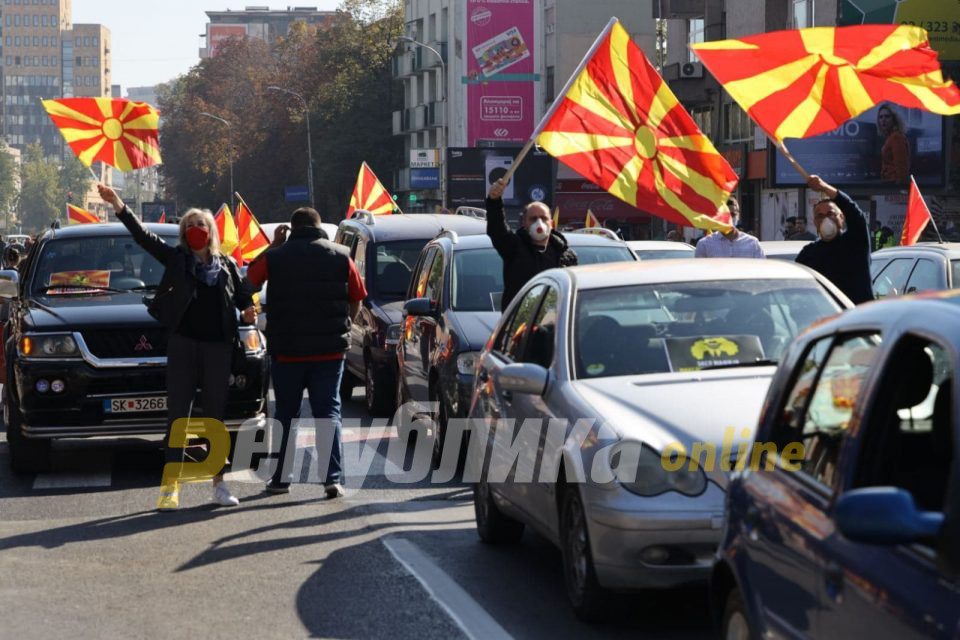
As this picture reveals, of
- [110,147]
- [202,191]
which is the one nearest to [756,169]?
[110,147]

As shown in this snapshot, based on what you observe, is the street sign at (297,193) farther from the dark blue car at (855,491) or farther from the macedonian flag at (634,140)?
the dark blue car at (855,491)

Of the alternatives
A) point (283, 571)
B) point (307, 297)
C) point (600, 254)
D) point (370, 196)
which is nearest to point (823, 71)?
point (600, 254)

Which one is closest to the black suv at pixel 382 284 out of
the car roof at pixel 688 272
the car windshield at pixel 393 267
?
the car windshield at pixel 393 267

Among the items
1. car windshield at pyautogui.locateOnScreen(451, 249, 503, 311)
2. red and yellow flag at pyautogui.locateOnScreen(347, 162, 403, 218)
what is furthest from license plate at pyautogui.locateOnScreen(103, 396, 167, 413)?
red and yellow flag at pyautogui.locateOnScreen(347, 162, 403, 218)

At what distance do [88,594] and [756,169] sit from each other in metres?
41.2

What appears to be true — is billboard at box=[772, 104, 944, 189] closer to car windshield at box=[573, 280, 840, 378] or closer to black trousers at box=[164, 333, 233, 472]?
black trousers at box=[164, 333, 233, 472]

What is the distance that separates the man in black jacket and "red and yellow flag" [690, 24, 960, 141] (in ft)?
3.48

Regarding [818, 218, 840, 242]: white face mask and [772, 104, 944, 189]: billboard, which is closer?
[818, 218, 840, 242]: white face mask

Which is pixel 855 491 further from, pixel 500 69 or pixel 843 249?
pixel 500 69

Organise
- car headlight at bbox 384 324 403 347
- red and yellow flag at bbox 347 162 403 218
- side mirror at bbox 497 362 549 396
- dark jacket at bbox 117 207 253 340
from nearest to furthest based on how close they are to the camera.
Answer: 1. side mirror at bbox 497 362 549 396
2. dark jacket at bbox 117 207 253 340
3. car headlight at bbox 384 324 403 347
4. red and yellow flag at bbox 347 162 403 218

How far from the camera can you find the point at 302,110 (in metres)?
97.1

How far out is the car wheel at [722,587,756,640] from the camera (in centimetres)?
491

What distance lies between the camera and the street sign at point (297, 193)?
9625 cm

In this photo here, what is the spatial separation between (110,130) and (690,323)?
11870mm
